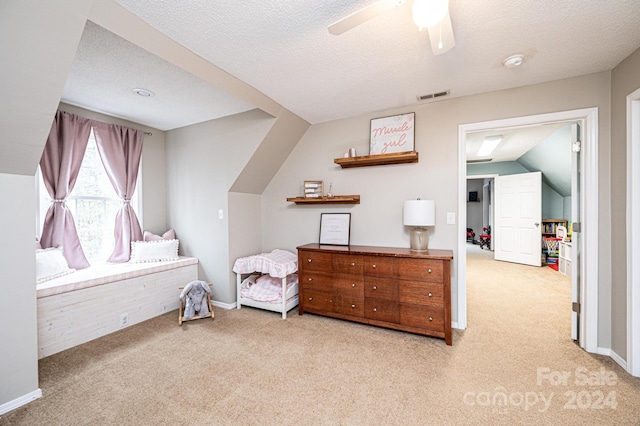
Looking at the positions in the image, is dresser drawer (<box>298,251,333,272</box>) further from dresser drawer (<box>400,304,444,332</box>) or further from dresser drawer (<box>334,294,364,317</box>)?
dresser drawer (<box>400,304,444,332</box>)

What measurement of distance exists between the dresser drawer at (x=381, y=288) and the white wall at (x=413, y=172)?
58 centimetres

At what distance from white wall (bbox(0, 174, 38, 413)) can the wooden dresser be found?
2.17 metres

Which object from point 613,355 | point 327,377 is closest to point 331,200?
point 327,377

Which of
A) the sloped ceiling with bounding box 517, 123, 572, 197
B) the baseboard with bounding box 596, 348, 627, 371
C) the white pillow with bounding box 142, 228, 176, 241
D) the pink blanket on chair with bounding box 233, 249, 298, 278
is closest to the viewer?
the baseboard with bounding box 596, 348, 627, 371

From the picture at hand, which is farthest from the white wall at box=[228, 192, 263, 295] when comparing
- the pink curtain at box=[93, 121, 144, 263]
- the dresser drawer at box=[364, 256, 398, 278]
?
the dresser drawer at box=[364, 256, 398, 278]

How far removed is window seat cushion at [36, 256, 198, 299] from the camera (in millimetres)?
2305

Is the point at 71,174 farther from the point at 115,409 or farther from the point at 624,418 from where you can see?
the point at 624,418

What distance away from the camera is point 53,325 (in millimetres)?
2297

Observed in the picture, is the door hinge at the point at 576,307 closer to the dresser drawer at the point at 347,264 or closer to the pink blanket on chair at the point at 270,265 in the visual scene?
the dresser drawer at the point at 347,264

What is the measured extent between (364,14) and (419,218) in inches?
74.5

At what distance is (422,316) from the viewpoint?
2494 millimetres

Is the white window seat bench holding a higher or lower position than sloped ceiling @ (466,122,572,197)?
lower

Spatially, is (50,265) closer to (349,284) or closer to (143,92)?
(143,92)

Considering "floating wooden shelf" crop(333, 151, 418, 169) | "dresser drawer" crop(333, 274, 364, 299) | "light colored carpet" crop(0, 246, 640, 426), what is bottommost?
"light colored carpet" crop(0, 246, 640, 426)
